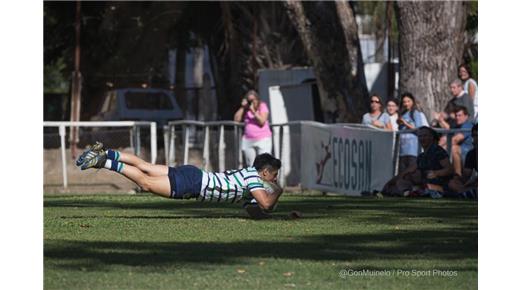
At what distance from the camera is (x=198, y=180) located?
1395 centimetres

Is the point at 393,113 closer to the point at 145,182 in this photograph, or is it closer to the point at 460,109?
the point at 460,109

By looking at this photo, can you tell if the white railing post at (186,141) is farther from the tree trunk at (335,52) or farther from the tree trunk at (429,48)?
the tree trunk at (429,48)

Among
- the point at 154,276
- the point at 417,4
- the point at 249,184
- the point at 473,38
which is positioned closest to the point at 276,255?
the point at 154,276

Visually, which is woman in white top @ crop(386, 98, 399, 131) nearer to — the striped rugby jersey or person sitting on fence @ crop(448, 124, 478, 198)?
person sitting on fence @ crop(448, 124, 478, 198)

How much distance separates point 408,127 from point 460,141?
1.36 meters

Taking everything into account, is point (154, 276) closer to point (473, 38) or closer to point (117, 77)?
point (473, 38)

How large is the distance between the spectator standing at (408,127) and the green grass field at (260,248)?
13.0 ft

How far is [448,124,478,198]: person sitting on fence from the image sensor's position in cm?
1917

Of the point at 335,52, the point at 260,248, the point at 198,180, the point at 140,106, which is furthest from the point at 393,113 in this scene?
the point at 140,106

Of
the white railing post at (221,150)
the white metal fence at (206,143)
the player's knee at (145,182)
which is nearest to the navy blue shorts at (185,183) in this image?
the player's knee at (145,182)

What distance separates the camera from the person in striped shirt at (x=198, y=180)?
13945 millimetres

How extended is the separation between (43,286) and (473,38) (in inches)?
1176

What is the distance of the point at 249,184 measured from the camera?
14.0m

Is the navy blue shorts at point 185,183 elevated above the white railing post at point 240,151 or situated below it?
above
